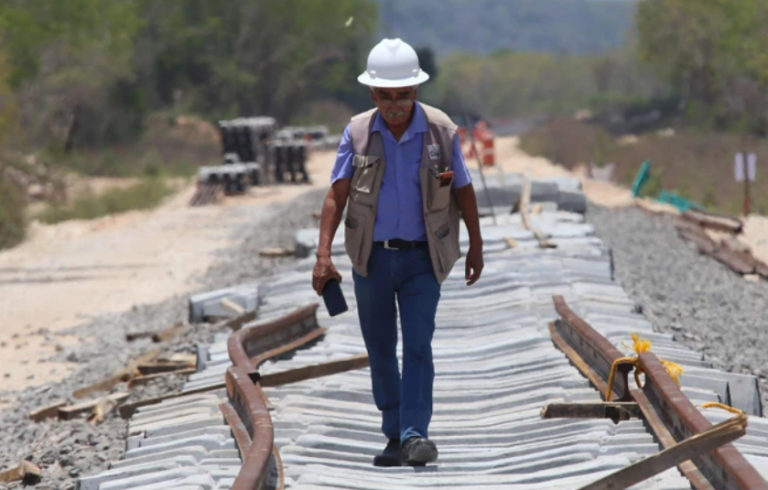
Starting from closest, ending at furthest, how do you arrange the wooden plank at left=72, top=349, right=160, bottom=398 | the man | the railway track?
the railway track
the man
the wooden plank at left=72, top=349, right=160, bottom=398

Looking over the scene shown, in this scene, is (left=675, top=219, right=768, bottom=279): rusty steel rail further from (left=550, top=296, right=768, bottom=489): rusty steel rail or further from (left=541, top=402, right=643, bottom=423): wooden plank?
(left=541, top=402, right=643, bottom=423): wooden plank

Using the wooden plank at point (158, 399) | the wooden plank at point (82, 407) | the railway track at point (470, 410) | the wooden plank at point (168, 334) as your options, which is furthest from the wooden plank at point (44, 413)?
the wooden plank at point (168, 334)

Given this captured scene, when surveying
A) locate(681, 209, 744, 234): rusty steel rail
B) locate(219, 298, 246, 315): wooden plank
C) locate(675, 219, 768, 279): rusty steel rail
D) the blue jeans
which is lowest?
locate(681, 209, 744, 234): rusty steel rail

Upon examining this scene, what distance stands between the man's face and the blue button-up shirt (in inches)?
3.0

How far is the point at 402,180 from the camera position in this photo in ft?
18.4

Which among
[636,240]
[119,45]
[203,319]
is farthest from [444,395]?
[119,45]

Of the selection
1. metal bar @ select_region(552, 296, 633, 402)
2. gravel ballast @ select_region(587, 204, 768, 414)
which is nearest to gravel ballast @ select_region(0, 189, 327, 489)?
metal bar @ select_region(552, 296, 633, 402)

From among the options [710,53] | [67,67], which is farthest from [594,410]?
[710,53]

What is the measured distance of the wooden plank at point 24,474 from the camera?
21.9 feet

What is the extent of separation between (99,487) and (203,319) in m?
7.46

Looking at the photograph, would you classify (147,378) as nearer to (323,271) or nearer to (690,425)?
(323,271)

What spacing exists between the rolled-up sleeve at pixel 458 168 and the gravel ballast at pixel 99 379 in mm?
2344

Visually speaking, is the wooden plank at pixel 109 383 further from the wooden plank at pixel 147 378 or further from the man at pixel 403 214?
the man at pixel 403 214

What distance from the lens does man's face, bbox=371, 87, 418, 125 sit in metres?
5.48
